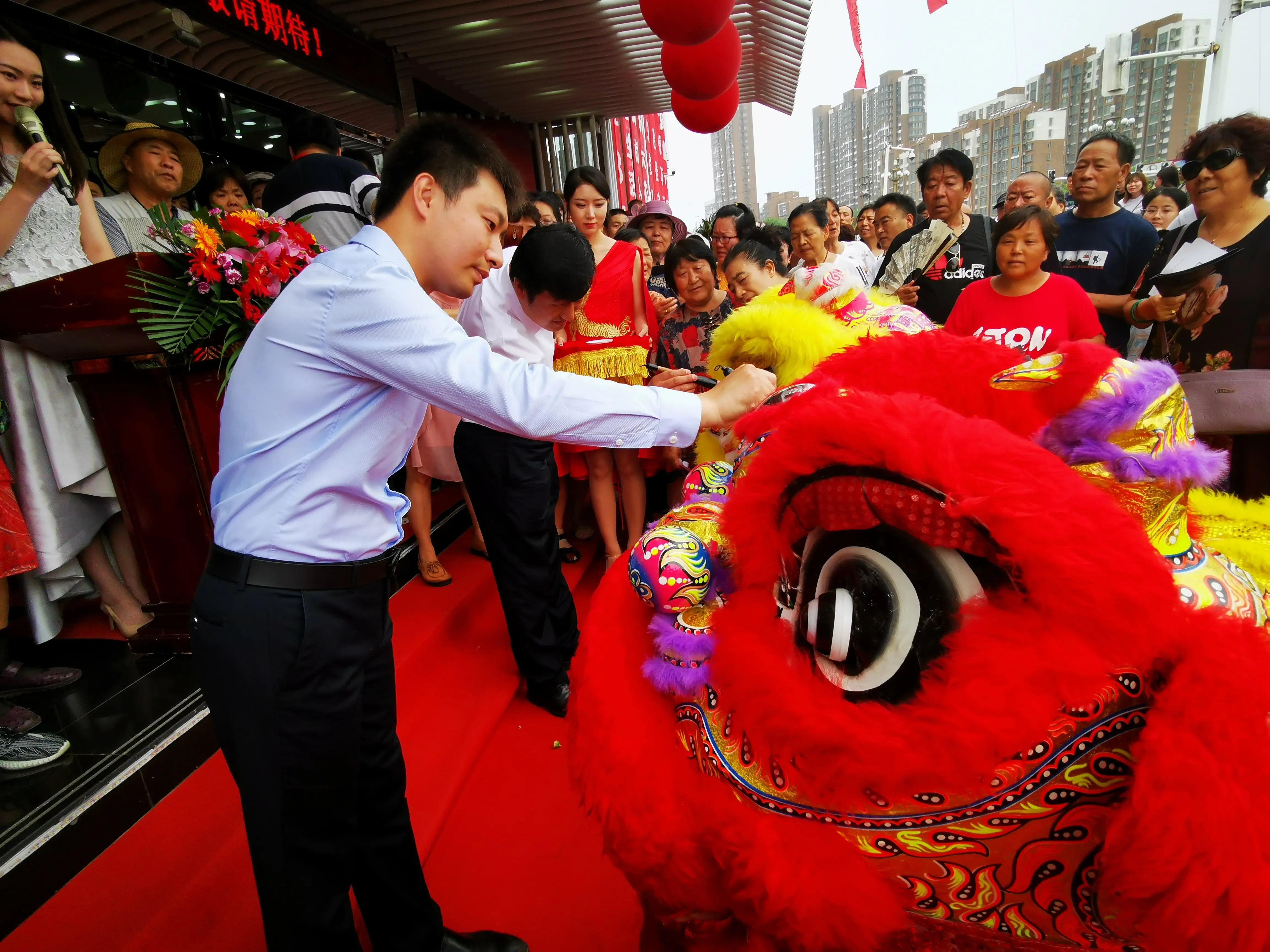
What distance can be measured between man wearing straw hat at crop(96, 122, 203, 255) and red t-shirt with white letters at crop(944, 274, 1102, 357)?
295 centimetres

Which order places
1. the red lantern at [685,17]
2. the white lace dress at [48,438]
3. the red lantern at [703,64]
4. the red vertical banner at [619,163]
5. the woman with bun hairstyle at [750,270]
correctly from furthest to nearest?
the red vertical banner at [619,163], the red lantern at [703,64], the red lantern at [685,17], the woman with bun hairstyle at [750,270], the white lace dress at [48,438]

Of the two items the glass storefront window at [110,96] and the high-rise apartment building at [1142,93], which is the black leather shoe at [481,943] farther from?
the high-rise apartment building at [1142,93]

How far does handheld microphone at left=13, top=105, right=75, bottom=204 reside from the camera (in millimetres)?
1686

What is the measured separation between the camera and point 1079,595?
606mm

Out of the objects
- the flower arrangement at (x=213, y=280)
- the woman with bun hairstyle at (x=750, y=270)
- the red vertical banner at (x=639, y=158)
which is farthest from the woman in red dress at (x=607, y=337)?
the red vertical banner at (x=639, y=158)

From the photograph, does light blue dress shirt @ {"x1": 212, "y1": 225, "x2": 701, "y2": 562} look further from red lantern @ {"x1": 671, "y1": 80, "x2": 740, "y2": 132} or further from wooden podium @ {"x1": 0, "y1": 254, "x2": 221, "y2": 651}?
red lantern @ {"x1": 671, "y1": 80, "x2": 740, "y2": 132}

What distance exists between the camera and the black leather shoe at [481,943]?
1.39 m

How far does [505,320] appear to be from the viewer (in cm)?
215

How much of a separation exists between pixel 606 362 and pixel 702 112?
143 inches

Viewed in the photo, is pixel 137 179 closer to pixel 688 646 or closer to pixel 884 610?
pixel 688 646

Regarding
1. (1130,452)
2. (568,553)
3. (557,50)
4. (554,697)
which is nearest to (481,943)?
(554,697)

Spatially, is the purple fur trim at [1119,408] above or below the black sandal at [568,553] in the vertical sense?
above

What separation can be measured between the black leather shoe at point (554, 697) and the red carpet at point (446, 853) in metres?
0.03

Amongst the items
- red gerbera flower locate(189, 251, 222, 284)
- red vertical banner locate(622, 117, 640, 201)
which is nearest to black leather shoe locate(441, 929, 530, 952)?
red gerbera flower locate(189, 251, 222, 284)
